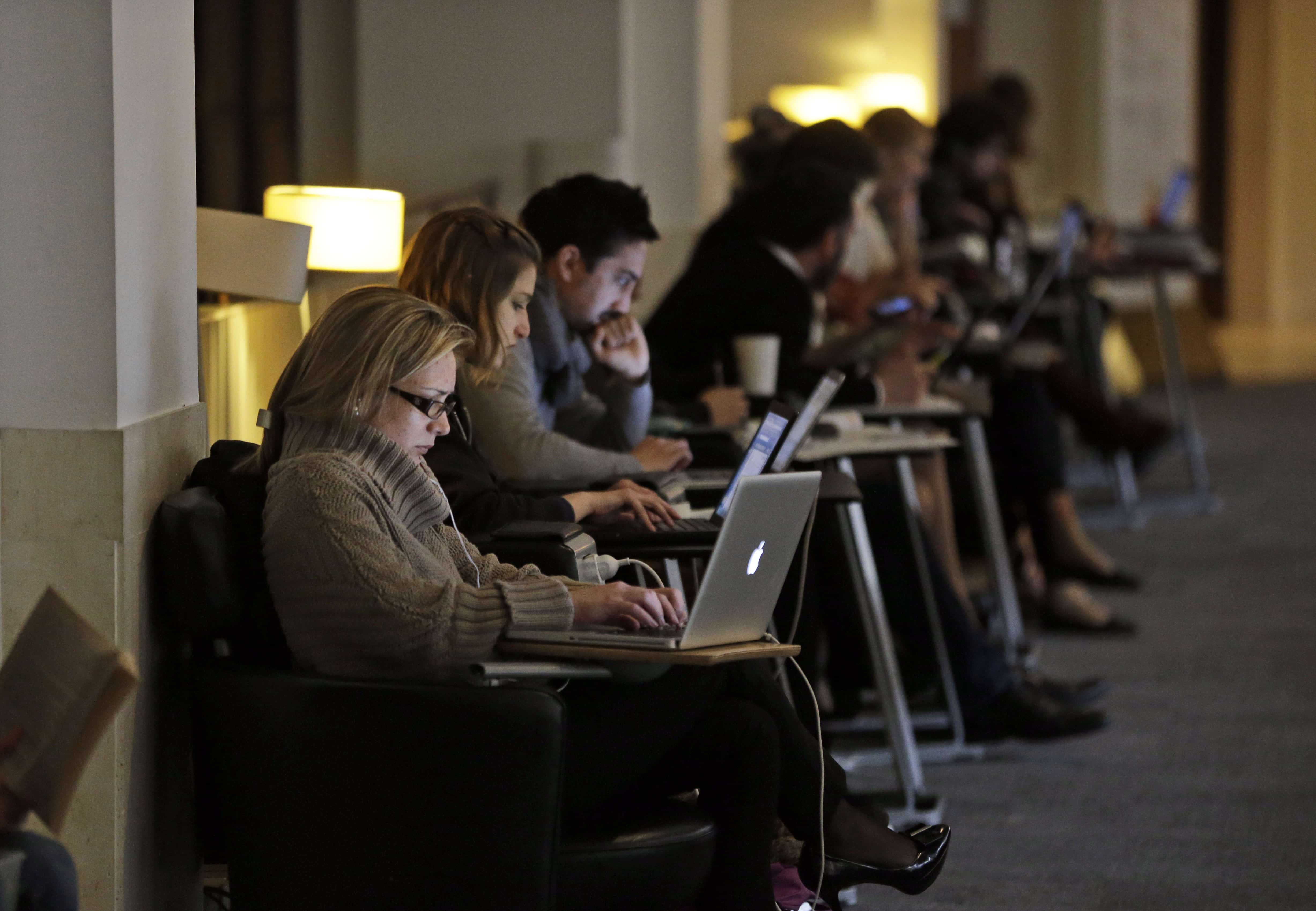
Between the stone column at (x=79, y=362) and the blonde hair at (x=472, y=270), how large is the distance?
0.58 meters

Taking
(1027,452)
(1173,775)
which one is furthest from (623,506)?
(1027,452)

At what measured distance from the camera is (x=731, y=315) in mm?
3799

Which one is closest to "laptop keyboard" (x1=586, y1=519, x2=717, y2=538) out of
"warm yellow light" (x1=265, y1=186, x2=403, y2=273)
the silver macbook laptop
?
the silver macbook laptop

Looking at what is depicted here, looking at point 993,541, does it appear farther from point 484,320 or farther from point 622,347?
point 484,320

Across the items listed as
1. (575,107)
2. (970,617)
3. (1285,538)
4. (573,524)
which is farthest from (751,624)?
(1285,538)

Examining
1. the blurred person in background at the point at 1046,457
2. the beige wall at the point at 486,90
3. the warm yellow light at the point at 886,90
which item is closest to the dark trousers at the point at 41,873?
the blurred person in background at the point at 1046,457

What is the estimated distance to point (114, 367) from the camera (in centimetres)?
193

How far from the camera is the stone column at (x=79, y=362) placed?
1911 mm

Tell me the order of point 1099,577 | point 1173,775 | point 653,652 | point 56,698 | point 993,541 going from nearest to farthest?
→ point 56,698 → point 653,652 → point 1173,775 → point 993,541 → point 1099,577

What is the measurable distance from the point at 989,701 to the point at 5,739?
97.8 inches

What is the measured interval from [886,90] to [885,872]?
6771 millimetres

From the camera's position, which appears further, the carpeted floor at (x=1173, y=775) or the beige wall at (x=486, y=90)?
the beige wall at (x=486, y=90)

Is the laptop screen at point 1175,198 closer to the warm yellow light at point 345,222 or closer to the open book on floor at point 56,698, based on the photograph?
the warm yellow light at point 345,222

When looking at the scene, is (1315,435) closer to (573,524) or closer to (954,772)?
(954,772)
